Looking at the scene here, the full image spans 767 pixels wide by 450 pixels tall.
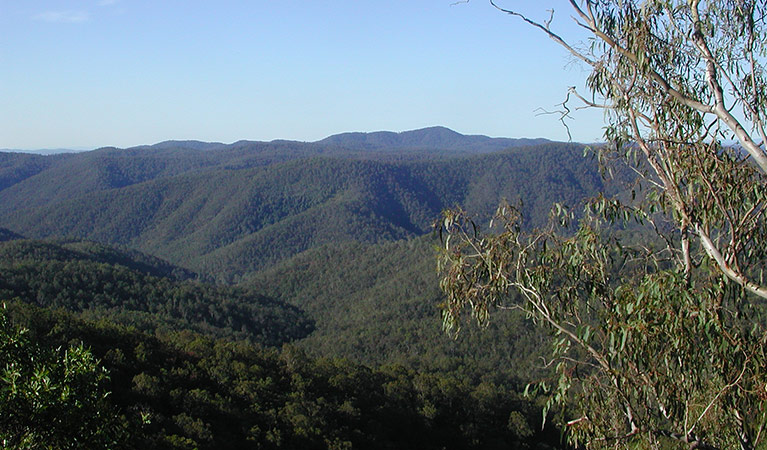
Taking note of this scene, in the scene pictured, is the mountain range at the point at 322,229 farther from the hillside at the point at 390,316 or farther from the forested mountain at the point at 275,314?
the forested mountain at the point at 275,314

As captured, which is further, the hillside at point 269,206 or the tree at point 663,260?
the hillside at point 269,206

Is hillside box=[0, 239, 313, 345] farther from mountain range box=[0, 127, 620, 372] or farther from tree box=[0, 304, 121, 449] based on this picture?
tree box=[0, 304, 121, 449]

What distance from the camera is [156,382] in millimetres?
17578

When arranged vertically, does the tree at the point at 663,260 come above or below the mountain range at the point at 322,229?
above

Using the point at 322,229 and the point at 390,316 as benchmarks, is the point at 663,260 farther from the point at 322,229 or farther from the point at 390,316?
the point at 322,229

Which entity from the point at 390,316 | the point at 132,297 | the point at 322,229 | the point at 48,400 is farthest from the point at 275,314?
the point at 322,229

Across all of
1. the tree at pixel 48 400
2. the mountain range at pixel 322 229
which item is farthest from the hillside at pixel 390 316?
the tree at pixel 48 400

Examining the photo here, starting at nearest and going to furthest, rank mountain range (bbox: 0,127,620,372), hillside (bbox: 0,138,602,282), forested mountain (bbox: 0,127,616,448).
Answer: forested mountain (bbox: 0,127,616,448), mountain range (bbox: 0,127,620,372), hillside (bbox: 0,138,602,282)

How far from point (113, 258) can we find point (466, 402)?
217 ft

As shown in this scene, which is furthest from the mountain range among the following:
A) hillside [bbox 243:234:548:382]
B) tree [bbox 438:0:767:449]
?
tree [bbox 438:0:767:449]

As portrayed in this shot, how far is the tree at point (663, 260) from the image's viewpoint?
14.9ft

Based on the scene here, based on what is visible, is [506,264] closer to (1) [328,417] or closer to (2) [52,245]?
(1) [328,417]

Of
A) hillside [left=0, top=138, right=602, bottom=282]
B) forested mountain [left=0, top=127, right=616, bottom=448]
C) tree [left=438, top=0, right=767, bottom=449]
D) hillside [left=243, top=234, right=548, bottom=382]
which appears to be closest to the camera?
tree [left=438, top=0, right=767, bottom=449]

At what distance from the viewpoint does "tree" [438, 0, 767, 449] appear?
4.53 metres
